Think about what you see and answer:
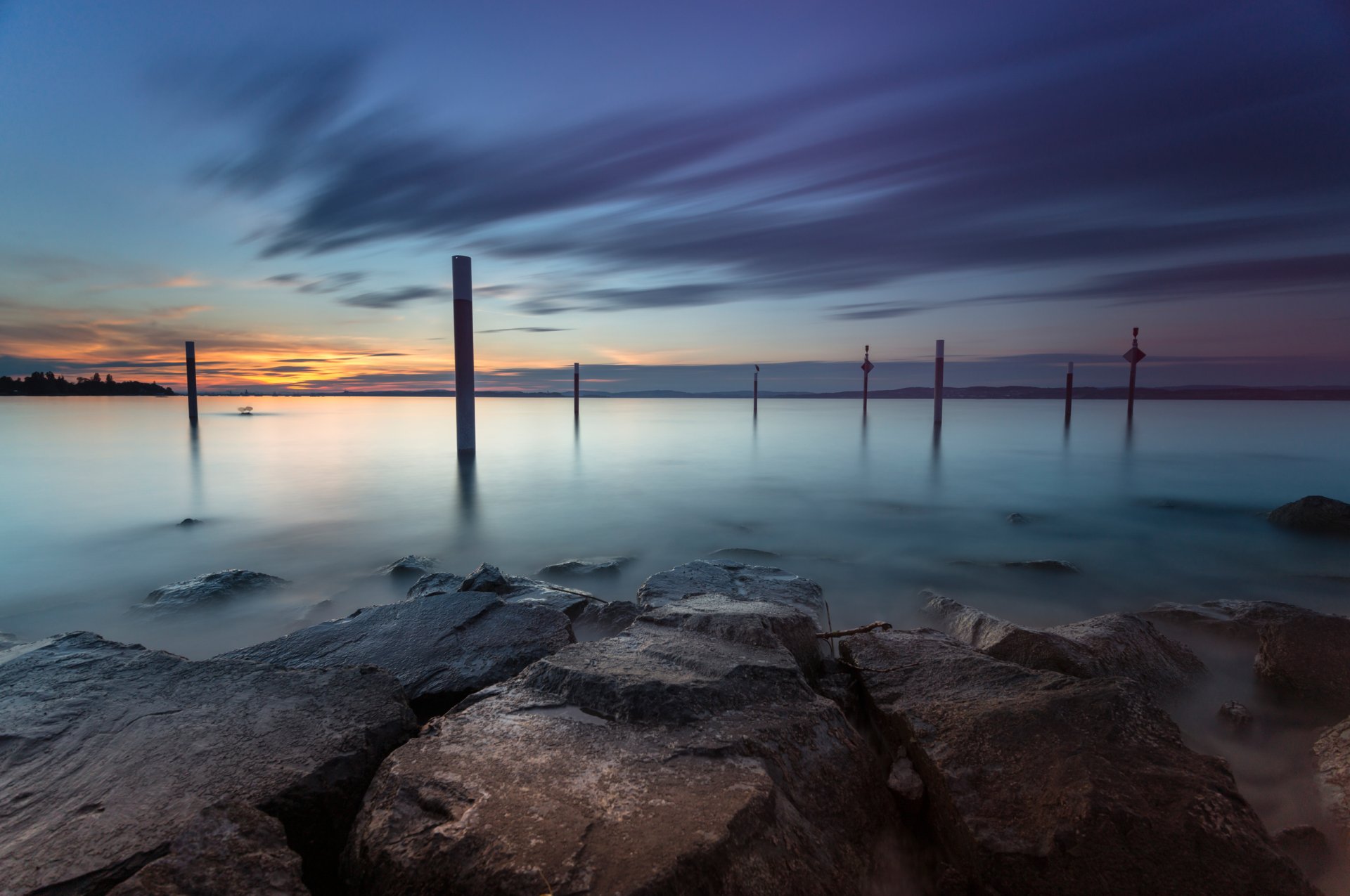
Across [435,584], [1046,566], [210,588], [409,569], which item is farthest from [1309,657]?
[210,588]

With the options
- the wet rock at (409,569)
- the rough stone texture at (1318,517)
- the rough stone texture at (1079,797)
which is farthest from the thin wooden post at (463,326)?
the rough stone texture at (1318,517)

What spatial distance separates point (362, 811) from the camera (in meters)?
1.99

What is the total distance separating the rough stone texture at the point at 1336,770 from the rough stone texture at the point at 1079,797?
910mm

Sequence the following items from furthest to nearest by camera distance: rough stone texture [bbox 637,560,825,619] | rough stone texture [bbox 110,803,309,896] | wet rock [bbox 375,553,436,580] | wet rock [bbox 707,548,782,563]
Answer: wet rock [bbox 707,548,782,563]
wet rock [bbox 375,553,436,580]
rough stone texture [bbox 637,560,825,619]
rough stone texture [bbox 110,803,309,896]

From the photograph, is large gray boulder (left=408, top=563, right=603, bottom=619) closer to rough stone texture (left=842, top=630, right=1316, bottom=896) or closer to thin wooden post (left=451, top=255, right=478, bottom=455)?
rough stone texture (left=842, top=630, right=1316, bottom=896)

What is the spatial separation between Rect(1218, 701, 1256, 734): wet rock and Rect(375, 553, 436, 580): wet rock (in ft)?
21.6

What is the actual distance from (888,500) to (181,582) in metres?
10.6

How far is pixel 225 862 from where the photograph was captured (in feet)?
5.55

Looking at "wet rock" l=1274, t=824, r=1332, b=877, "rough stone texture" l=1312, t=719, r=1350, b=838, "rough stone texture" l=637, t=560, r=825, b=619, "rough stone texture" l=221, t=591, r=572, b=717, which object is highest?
"rough stone texture" l=221, t=591, r=572, b=717

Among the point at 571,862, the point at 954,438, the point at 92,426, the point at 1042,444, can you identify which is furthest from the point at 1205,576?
the point at 92,426

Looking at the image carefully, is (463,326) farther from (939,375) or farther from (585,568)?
(939,375)

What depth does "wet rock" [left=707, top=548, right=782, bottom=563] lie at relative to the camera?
7.62 m

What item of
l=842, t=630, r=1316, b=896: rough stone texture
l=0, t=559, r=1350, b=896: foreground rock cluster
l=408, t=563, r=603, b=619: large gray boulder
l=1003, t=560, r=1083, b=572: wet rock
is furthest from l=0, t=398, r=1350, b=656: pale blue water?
l=842, t=630, r=1316, b=896: rough stone texture

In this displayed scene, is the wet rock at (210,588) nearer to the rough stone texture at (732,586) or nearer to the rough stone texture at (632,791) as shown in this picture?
the rough stone texture at (732,586)
